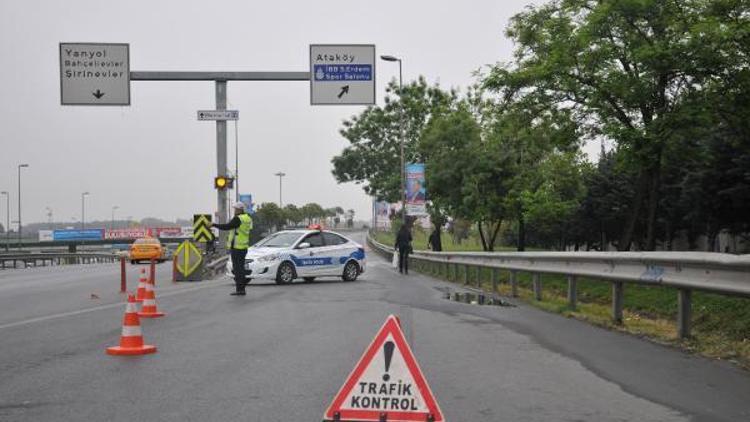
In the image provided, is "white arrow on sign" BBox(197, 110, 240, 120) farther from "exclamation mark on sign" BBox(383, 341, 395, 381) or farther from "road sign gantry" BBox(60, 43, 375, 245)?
"exclamation mark on sign" BBox(383, 341, 395, 381)

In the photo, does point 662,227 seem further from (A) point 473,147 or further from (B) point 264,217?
(B) point 264,217

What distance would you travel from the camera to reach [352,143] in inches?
2413

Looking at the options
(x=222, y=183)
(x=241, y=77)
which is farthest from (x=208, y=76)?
(x=222, y=183)

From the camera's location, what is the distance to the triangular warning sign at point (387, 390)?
4773 mm

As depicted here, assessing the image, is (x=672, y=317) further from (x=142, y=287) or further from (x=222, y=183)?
(x=222, y=183)

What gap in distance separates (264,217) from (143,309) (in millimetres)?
103956

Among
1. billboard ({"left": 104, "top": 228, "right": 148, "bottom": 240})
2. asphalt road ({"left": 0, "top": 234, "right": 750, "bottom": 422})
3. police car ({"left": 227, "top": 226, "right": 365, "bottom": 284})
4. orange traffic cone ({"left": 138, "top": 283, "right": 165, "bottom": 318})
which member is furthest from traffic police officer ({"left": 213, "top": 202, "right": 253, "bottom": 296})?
billboard ({"left": 104, "top": 228, "right": 148, "bottom": 240})

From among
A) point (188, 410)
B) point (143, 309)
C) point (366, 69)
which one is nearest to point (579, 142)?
point (366, 69)

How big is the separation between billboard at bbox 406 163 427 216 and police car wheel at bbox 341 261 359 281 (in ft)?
60.4

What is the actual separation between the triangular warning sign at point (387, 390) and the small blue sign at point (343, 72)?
20.0 m

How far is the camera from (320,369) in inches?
291

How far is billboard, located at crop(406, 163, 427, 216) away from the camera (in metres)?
41.2

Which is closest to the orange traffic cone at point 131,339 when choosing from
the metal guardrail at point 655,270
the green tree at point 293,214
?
the metal guardrail at point 655,270

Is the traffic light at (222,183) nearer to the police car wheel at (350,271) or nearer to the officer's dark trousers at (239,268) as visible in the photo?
the police car wheel at (350,271)
